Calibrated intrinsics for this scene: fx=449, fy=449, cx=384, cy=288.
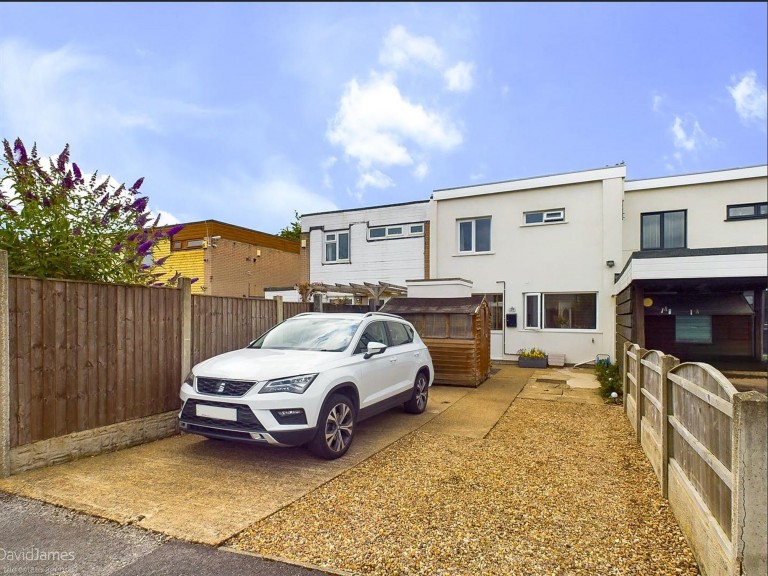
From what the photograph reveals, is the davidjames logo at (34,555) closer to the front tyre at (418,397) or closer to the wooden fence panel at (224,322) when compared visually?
the wooden fence panel at (224,322)

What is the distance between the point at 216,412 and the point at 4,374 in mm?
1937

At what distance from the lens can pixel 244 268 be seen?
21.4 m

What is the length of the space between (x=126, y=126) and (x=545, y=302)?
41.1 ft

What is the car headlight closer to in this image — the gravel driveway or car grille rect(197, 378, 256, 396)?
car grille rect(197, 378, 256, 396)

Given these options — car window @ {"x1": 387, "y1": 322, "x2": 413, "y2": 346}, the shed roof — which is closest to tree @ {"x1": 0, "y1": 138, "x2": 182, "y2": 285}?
car window @ {"x1": 387, "y1": 322, "x2": 413, "y2": 346}

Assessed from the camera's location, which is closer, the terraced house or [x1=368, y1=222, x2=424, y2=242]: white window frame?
the terraced house

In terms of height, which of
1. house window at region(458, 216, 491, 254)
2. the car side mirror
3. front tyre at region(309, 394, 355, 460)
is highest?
house window at region(458, 216, 491, 254)

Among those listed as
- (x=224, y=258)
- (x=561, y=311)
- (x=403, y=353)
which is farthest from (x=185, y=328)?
(x=224, y=258)

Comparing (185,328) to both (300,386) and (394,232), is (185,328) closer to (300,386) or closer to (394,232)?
(300,386)

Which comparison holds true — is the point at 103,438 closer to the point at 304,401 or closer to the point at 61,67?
the point at 304,401

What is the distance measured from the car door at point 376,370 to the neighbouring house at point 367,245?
8883 mm

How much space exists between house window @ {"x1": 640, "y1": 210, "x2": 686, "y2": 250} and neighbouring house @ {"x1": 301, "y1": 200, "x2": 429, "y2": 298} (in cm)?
685

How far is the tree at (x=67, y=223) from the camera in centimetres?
486

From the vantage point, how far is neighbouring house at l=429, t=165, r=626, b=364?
43.9 feet
